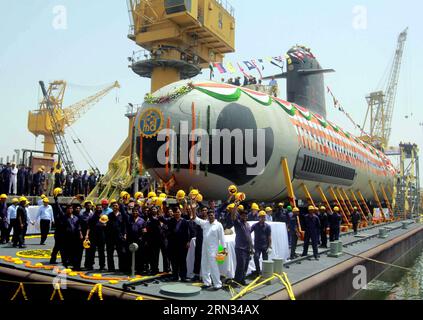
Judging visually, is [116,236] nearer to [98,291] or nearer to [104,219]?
[104,219]

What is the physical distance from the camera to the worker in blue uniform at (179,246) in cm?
824

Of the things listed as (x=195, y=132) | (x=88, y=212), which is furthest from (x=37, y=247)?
(x=195, y=132)

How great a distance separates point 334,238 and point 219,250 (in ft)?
31.3

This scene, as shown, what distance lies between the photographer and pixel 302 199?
1903 cm

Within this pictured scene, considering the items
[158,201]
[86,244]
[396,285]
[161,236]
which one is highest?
[158,201]

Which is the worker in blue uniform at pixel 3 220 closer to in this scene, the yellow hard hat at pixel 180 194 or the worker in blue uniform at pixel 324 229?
the yellow hard hat at pixel 180 194

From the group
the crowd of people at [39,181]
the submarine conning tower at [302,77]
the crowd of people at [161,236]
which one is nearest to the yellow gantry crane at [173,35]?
the submarine conning tower at [302,77]

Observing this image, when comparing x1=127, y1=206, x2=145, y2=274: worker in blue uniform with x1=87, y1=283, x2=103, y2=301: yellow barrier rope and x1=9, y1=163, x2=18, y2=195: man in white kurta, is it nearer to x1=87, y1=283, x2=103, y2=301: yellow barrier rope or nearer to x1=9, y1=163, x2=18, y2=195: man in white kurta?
x1=87, y1=283, x2=103, y2=301: yellow barrier rope

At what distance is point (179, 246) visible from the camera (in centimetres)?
821

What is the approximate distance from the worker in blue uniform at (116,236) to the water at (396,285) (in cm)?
738

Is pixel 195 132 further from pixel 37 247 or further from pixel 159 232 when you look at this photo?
pixel 37 247

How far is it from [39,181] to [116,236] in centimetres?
981

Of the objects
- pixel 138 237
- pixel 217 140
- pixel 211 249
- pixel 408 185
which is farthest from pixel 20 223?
pixel 408 185
